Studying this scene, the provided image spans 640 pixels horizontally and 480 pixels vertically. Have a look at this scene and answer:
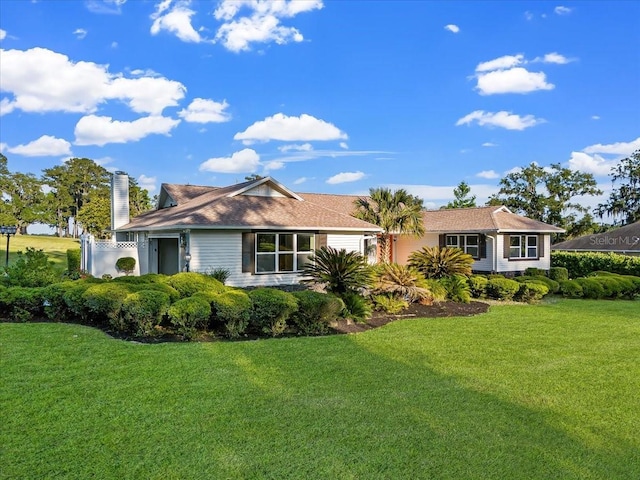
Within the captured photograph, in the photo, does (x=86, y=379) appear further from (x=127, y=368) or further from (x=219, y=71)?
(x=219, y=71)

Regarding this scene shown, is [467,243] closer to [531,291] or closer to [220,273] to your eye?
[531,291]

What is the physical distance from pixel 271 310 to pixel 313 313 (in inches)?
35.7

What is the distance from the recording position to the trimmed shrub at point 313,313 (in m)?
8.75

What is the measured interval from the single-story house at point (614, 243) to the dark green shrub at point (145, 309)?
2934cm

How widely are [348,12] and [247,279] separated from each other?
9525mm

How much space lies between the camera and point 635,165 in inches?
1710

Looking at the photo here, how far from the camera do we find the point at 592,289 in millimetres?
15969

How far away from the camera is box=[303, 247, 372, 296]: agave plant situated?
11.0m

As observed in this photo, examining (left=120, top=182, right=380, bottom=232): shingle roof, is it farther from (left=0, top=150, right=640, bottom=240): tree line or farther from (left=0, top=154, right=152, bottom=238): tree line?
(left=0, top=154, right=152, bottom=238): tree line

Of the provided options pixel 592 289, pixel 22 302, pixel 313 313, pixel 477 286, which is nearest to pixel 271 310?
pixel 313 313

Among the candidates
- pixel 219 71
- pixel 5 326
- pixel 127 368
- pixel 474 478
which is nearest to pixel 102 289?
pixel 5 326

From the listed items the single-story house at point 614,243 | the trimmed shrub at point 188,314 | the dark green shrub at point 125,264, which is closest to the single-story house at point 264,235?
the dark green shrub at point 125,264

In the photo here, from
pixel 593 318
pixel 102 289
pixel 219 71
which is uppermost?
pixel 219 71

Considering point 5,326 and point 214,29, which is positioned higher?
point 214,29
